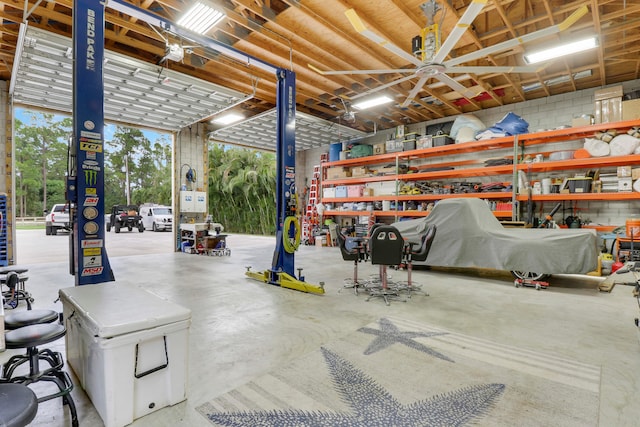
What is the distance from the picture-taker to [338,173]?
35.3 ft

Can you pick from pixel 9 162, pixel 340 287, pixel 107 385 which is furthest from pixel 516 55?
pixel 9 162

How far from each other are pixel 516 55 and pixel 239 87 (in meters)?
5.86

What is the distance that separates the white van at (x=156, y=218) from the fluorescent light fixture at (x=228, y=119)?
10.2 meters

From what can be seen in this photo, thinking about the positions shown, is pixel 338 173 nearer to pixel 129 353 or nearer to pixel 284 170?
pixel 284 170

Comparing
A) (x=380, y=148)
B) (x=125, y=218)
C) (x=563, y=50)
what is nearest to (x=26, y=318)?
(x=563, y=50)

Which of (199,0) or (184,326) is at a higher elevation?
(199,0)

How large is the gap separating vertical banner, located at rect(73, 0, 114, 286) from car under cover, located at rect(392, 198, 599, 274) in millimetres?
4462

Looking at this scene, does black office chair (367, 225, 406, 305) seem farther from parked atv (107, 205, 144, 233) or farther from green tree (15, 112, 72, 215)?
green tree (15, 112, 72, 215)

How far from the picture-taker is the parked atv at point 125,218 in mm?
16359

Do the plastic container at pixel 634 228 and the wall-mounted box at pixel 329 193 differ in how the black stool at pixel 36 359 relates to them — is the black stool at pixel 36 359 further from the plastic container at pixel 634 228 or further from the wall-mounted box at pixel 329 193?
the wall-mounted box at pixel 329 193

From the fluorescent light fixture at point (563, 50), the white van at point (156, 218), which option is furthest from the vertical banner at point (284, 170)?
the white van at point (156, 218)

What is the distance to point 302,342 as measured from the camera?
9.04 feet

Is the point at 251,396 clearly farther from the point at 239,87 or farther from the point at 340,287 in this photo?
the point at 239,87

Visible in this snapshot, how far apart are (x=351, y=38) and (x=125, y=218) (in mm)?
15972
